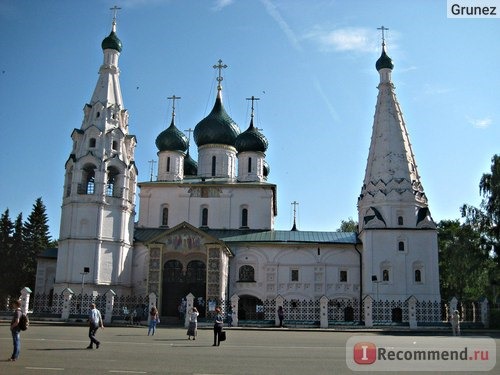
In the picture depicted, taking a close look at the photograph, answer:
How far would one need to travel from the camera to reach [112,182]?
37.0 m

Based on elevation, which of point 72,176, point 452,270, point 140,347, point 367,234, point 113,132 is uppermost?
point 113,132

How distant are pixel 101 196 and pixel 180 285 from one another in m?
7.28

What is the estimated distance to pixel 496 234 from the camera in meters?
33.1

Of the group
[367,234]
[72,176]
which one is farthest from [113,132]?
[367,234]

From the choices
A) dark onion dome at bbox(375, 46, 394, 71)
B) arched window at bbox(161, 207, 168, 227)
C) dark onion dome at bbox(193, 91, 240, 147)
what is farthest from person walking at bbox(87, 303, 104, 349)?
dark onion dome at bbox(375, 46, 394, 71)

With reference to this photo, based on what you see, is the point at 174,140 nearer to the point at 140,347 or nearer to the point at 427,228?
the point at 427,228

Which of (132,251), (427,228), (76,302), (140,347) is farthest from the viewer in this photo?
(132,251)

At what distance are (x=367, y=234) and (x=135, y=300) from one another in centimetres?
1472

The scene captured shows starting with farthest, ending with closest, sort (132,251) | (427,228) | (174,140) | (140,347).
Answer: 1. (174,140)
2. (132,251)
3. (427,228)
4. (140,347)

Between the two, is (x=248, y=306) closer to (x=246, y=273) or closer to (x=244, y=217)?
(x=246, y=273)

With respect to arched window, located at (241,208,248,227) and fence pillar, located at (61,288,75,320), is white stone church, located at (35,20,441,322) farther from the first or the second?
fence pillar, located at (61,288,75,320)

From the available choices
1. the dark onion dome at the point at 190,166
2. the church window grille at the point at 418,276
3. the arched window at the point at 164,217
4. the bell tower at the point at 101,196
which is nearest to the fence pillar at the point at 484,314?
the church window grille at the point at 418,276

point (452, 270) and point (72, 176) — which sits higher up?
point (72, 176)

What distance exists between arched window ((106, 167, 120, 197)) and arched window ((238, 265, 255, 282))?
9.39m
